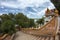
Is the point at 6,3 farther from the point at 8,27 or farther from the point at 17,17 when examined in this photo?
the point at 8,27

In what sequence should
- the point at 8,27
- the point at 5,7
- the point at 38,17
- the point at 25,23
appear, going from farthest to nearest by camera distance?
1. the point at 38,17
2. the point at 5,7
3. the point at 25,23
4. the point at 8,27

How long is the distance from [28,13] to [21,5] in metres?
0.67

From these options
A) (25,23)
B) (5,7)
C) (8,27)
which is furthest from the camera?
(5,7)

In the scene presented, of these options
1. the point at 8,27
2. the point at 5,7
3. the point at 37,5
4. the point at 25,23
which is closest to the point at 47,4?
the point at 37,5

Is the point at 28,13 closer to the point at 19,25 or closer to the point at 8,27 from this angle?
the point at 19,25

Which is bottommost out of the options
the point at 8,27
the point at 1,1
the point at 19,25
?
the point at 19,25

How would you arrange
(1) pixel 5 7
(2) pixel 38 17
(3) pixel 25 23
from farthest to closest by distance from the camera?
(2) pixel 38 17
(1) pixel 5 7
(3) pixel 25 23

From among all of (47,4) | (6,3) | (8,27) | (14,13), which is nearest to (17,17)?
(14,13)

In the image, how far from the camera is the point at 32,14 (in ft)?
33.7

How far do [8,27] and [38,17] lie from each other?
4.40 metres

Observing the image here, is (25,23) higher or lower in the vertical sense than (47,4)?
lower

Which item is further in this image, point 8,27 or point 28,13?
point 28,13

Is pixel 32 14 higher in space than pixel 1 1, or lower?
lower

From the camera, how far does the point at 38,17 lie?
10.7 metres
